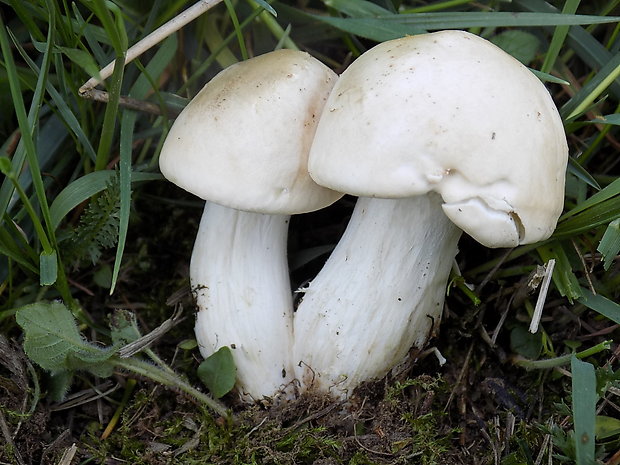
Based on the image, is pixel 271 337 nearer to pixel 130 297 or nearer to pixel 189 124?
pixel 130 297

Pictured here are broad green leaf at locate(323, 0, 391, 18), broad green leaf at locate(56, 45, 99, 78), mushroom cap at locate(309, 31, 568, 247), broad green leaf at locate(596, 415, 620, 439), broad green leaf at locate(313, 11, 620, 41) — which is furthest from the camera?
broad green leaf at locate(323, 0, 391, 18)

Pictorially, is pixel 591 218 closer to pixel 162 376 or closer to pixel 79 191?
pixel 162 376

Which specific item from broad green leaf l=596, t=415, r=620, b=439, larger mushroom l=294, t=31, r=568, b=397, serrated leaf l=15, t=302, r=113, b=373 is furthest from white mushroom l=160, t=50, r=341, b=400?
broad green leaf l=596, t=415, r=620, b=439

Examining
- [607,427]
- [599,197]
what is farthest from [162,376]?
[599,197]

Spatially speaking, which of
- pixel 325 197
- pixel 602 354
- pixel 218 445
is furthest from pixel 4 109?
pixel 602 354

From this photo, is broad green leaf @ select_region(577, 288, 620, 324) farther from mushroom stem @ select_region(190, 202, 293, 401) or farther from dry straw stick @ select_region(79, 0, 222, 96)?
dry straw stick @ select_region(79, 0, 222, 96)

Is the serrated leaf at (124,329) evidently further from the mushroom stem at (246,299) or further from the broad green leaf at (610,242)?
the broad green leaf at (610,242)

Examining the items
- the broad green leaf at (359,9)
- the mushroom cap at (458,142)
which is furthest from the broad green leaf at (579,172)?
the broad green leaf at (359,9)

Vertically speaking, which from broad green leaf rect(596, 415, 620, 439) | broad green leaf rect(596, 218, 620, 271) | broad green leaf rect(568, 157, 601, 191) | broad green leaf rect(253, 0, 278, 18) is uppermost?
broad green leaf rect(253, 0, 278, 18)
